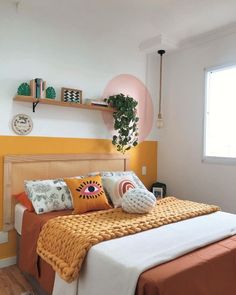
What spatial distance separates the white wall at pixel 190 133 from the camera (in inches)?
121

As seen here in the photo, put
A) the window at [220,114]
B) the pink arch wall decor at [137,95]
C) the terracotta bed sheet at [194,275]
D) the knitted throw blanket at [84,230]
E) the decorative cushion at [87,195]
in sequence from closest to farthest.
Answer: the terracotta bed sheet at [194,275] → the knitted throw blanket at [84,230] → the decorative cushion at [87,195] → the window at [220,114] → the pink arch wall decor at [137,95]

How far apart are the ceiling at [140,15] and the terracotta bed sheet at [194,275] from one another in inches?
82.0

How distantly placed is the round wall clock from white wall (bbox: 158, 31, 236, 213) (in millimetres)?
1902

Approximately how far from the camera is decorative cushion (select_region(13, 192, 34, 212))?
2.30 m

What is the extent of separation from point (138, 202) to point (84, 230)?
1.85 ft

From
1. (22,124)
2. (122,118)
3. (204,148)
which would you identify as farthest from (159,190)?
(22,124)

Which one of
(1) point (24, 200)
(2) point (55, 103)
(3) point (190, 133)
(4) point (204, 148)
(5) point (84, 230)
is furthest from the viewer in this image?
(3) point (190, 133)

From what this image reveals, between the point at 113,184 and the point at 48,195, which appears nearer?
the point at 48,195

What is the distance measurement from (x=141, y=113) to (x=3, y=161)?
1881mm

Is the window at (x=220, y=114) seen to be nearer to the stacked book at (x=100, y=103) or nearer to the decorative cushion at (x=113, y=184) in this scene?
the decorative cushion at (x=113, y=184)

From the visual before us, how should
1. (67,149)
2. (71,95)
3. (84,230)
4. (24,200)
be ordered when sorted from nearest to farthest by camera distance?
(84,230)
(24,200)
(71,95)
(67,149)

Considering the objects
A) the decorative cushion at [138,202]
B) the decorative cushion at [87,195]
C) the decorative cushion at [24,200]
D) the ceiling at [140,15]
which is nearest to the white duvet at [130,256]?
the decorative cushion at [138,202]

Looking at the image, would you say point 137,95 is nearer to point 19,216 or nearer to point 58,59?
point 58,59

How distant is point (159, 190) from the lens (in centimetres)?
352
